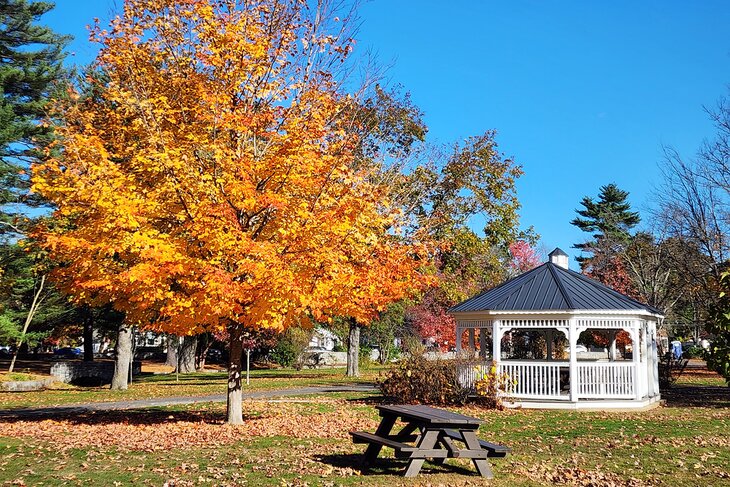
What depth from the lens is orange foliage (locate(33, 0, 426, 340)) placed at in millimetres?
12000

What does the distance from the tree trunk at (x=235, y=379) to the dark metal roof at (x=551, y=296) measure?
27.5 ft

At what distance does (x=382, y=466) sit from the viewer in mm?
9898

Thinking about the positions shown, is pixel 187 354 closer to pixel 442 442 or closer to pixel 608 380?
pixel 608 380

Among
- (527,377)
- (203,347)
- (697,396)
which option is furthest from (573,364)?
(203,347)

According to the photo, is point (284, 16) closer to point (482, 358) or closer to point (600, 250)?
point (482, 358)

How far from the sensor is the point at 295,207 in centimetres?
1288

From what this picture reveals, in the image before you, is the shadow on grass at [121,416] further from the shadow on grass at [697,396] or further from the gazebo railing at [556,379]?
the shadow on grass at [697,396]

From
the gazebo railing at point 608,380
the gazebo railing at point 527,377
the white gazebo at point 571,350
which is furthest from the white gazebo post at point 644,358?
the gazebo railing at point 527,377

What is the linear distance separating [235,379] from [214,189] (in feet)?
14.3

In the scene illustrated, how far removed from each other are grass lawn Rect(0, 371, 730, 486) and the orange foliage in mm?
2269

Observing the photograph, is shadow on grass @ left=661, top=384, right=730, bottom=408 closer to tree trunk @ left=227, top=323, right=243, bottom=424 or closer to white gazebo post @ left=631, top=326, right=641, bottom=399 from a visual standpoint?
white gazebo post @ left=631, top=326, right=641, bottom=399

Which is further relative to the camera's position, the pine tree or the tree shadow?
the pine tree

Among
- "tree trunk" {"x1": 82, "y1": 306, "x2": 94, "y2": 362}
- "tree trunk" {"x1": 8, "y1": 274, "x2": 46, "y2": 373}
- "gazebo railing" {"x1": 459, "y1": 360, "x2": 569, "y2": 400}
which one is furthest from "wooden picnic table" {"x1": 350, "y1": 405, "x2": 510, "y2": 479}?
"tree trunk" {"x1": 82, "y1": 306, "x2": 94, "y2": 362}

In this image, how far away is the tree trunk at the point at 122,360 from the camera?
1014 inches
